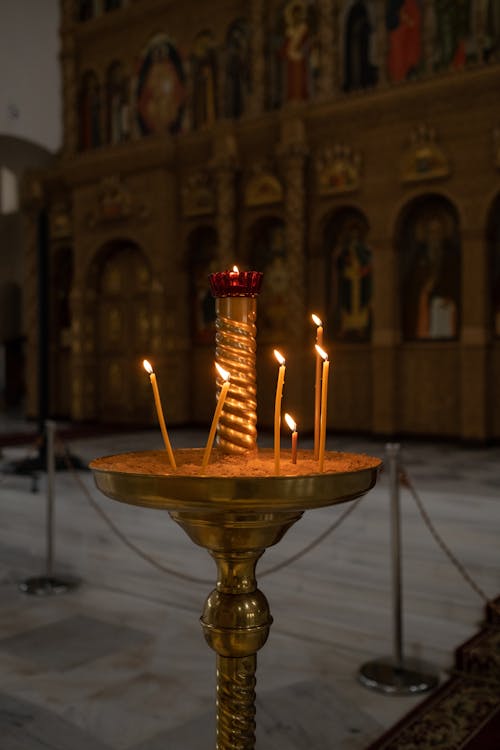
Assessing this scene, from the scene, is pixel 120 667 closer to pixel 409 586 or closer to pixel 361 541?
pixel 409 586

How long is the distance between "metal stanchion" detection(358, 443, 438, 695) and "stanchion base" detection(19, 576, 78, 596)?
7.25ft

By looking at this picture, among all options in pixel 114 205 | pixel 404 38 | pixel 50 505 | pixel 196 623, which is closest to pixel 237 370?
pixel 196 623

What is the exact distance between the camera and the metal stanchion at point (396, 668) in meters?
3.58

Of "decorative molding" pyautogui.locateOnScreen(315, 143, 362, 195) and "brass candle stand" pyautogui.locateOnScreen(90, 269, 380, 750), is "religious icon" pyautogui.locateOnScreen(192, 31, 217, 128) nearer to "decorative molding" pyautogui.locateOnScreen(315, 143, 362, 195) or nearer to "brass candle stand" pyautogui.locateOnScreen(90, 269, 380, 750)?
"decorative molding" pyautogui.locateOnScreen(315, 143, 362, 195)

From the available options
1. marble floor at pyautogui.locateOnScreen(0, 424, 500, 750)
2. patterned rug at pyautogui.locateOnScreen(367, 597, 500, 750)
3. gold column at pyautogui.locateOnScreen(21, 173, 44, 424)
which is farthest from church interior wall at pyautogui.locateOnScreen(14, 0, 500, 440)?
patterned rug at pyautogui.locateOnScreen(367, 597, 500, 750)

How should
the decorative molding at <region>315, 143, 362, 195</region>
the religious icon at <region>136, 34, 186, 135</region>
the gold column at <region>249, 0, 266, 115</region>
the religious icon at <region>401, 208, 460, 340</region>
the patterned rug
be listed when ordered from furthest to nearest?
the religious icon at <region>136, 34, 186, 135</region> < the gold column at <region>249, 0, 266, 115</region> < the decorative molding at <region>315, 143, 362, 195</region> < the religious icon at <region>401, 208, 460, 340</region> < the patterned rug

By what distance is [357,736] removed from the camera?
3113mm

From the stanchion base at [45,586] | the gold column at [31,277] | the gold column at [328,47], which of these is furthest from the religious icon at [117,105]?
the stanchion base at [45,586]

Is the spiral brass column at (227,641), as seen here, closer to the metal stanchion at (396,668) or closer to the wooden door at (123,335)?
the metal stanchion at (396,668)

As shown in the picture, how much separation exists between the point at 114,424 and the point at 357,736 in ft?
41.1

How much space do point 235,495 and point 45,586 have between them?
441 cm

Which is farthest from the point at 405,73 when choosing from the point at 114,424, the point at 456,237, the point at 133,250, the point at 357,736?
the point at 357,736

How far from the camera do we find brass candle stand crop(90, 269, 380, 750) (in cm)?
116

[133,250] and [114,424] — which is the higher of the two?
[133,250]
